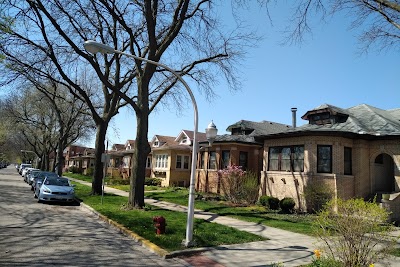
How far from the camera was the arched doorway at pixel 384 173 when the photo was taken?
61.5 feet

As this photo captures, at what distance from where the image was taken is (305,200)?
17656mm

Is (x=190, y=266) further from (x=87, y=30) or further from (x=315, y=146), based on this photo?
(x=87, y=30)

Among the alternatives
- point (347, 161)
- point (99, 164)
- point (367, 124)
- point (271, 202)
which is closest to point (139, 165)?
point (99, 164)

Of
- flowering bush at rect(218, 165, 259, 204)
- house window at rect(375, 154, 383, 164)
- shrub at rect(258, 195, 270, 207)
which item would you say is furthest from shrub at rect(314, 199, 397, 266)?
house window at rect(375, 154, 383, 164)

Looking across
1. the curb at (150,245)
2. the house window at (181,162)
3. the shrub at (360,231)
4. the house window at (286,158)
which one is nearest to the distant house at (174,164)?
the house window at (181,162)

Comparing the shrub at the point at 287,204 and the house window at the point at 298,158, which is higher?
the house window at the point at 298,158

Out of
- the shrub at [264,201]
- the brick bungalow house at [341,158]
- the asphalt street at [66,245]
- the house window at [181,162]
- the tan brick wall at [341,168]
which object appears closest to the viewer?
the asphalt street at [66,245]

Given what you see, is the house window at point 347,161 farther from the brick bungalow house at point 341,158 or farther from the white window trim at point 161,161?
the white window trim at point 161,161

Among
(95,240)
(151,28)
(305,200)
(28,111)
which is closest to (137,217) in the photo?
(95,240)

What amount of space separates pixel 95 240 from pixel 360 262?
6.78 m

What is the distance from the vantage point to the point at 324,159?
17.9m

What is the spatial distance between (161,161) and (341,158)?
2290 centimetres

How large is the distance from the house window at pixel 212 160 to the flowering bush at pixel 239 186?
3.35m

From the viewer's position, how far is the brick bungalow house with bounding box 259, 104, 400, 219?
56.9 feet
